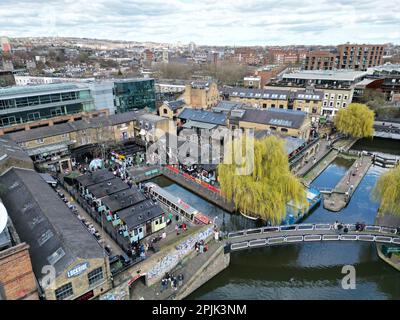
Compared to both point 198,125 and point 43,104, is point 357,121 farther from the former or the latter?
point 43,104

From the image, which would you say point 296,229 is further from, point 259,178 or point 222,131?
point 222,131

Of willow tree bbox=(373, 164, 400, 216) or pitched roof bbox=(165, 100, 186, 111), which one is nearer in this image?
willow tree bbox=(373, 164, 400, 216)

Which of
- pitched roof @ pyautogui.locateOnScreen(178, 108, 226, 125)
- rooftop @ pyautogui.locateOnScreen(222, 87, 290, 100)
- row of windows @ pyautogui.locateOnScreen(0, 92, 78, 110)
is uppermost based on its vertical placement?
row of windows @ pyautogui.locateOnScreen(0, 92, 78, 110)

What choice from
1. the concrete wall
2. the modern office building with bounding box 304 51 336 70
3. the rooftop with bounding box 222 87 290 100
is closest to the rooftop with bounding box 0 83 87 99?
the rooftop with bounding box 222 87 290 100

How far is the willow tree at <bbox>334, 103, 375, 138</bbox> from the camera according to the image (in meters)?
49.3

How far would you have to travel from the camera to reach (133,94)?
55.2m

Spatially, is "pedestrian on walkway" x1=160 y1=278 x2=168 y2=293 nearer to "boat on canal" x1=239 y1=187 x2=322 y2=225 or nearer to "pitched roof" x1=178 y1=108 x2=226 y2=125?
"boat on canal" x1=239 y1=187 x2=322 y2=225

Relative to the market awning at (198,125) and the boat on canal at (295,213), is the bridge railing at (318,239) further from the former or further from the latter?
the market awning at (198,125)

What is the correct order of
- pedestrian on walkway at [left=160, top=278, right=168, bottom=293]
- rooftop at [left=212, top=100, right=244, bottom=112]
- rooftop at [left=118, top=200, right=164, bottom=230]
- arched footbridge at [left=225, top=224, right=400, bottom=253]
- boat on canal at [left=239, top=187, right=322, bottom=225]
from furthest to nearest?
rooftop at [left=212, top=100, right=244, bottom=112], boat on canal at [left=239, top=187, right=322, bottom=225], rooftop at [left=118, top=200, right=164, bottom=230], arched footbridge at [left=225, top=224, right=400, bottom=253], pedestrian on walkway at [left=160, top=278, right=168, bottom=293]

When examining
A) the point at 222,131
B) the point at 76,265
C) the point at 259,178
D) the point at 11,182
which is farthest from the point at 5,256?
the point at 222,131

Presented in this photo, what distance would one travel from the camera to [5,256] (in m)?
14.0

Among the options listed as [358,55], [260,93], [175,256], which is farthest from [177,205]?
A: [358,55]

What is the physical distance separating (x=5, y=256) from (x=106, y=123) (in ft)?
107

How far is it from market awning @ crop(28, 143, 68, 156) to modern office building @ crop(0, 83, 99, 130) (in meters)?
7.92
